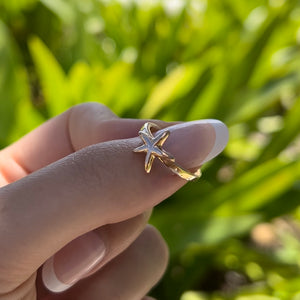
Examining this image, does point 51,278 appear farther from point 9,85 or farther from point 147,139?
point 9,85

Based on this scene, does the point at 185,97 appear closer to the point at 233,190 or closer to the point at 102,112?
the point at 233,190

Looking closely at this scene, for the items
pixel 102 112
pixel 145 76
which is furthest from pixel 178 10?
pixel 102 112

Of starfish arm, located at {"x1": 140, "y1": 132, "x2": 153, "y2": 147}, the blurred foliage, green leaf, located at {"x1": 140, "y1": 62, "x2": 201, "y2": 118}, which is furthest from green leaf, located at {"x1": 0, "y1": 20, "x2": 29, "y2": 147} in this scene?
starfish arm, located at {"x1": 140, "y1": 132, "x2": 153, "y2": 147}

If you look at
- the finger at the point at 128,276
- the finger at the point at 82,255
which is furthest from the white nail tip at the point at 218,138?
the finger at the point at 128,276

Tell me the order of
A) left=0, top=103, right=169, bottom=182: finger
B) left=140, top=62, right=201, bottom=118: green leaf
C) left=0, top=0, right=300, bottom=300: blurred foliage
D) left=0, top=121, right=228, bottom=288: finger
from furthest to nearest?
left=140, top=62, right=201, bottom=118: green leaf → left=0, top=0, right=300, bottom=300: blurred foliage → left=0, top=103, right=169, bottom=182: finger → left=0, top=121, right=228, bottom=288: finger

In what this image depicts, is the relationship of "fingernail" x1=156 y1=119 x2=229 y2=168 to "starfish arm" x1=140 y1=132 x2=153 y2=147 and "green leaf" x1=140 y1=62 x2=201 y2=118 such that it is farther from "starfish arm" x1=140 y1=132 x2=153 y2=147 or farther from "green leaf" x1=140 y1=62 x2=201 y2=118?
"green leaf" x1=140 y1=62 x2=201 y2=118

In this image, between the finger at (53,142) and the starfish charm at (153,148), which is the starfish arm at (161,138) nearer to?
the starfish charm at (153,148)
